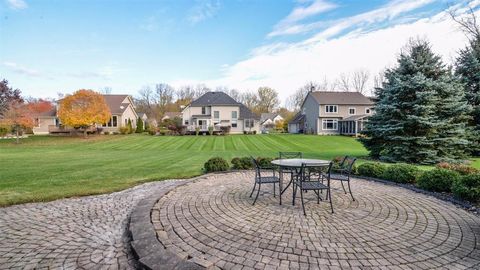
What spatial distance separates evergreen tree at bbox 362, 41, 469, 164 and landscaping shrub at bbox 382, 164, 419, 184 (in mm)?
6507

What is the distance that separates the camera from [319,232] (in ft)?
11.4

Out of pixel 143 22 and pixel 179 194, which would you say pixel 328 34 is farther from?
pixel 179 194

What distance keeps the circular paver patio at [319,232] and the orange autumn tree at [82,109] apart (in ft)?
85.7

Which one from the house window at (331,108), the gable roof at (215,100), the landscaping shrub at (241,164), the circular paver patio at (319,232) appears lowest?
the circular paver patio at (319,232)

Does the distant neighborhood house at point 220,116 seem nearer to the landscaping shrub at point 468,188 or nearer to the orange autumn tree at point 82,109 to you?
the orange autumn tree at point 82,109

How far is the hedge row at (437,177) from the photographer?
498 centimetres

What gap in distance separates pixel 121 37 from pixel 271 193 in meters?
13.6

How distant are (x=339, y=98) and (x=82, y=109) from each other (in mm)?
36515

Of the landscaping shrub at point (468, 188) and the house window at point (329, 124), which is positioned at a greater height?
the house window at point (329, 124)

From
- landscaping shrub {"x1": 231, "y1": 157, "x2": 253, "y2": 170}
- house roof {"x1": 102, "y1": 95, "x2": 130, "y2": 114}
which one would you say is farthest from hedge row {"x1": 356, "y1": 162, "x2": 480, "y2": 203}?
house roof {"x1": 102, "y1": 95, "x2": 130, "y2": 114}

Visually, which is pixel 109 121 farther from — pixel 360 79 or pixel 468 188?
pixel 360 79

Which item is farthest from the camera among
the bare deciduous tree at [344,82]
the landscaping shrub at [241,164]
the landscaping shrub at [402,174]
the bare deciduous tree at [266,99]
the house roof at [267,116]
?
the house roof at [267,116]

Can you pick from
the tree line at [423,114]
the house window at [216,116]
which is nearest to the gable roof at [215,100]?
the house window at [216,116]

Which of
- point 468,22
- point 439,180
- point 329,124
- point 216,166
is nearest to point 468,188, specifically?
point 439,180
